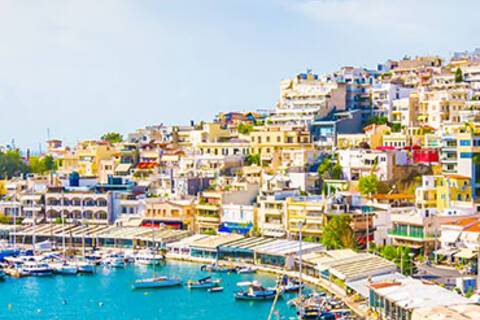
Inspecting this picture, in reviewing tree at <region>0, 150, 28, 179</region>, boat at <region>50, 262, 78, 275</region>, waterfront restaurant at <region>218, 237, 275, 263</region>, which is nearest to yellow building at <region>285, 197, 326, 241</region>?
waterfront restaurant at <region>218, 237, 275, 263</region>

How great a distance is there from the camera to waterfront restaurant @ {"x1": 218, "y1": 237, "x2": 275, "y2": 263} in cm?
3862

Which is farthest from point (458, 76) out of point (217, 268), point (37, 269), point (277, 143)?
point (37, 269)

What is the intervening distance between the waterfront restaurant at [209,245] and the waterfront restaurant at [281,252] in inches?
80.6

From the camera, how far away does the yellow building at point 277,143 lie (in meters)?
49.9

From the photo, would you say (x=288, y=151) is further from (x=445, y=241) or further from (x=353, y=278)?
(x=353, y=278)

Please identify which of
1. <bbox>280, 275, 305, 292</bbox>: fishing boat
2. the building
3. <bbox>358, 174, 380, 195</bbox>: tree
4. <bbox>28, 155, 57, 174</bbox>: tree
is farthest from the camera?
<bbox>28, 155, 57, 174</bbox>: tree

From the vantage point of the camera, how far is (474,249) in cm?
3247

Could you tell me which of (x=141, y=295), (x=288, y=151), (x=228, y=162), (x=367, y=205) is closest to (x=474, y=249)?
(x=367, y=205)

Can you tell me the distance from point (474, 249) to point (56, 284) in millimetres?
15372

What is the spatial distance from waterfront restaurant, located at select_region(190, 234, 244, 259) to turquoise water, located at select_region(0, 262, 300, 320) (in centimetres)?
92

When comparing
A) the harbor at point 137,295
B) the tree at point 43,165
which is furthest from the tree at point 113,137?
the harbor at point 137,295

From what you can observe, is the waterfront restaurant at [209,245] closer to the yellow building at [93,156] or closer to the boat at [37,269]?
the boat at [37,269]

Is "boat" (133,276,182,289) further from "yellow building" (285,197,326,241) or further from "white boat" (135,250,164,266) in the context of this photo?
"yellow building" (285,197,326,241)

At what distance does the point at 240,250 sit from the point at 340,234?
419 centimetres
